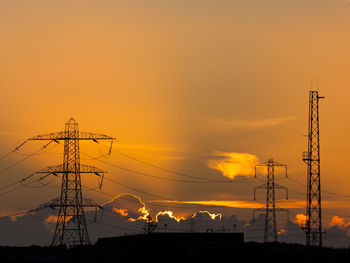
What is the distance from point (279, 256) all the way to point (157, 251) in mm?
23523

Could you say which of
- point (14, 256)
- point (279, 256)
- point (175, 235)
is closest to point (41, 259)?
point (14, 256)

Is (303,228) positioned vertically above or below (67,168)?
below

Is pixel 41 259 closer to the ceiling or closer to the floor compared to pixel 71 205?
closer to the floor

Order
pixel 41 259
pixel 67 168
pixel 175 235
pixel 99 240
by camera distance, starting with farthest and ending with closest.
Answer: pixel 99 240 → pixel 175 235 → pixel 67 168 → pixel 41 259

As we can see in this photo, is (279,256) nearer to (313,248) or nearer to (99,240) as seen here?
(313,248)

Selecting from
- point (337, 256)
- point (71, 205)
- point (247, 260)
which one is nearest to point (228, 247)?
point (247, 260)

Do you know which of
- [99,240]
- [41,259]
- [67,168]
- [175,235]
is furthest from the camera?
[99,240]

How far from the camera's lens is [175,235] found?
6678 inches

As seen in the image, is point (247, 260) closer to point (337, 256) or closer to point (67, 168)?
point (337, 256)

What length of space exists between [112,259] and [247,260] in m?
24.6

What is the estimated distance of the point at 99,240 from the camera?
18875cm

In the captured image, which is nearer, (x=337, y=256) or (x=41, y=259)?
(x=41, y=259)

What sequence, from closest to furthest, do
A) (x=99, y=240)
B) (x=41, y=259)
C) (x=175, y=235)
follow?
(x=41, y=259) → (x=175, y=235) → (x=99, y=240)

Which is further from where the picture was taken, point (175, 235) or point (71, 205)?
point (175, 235)
